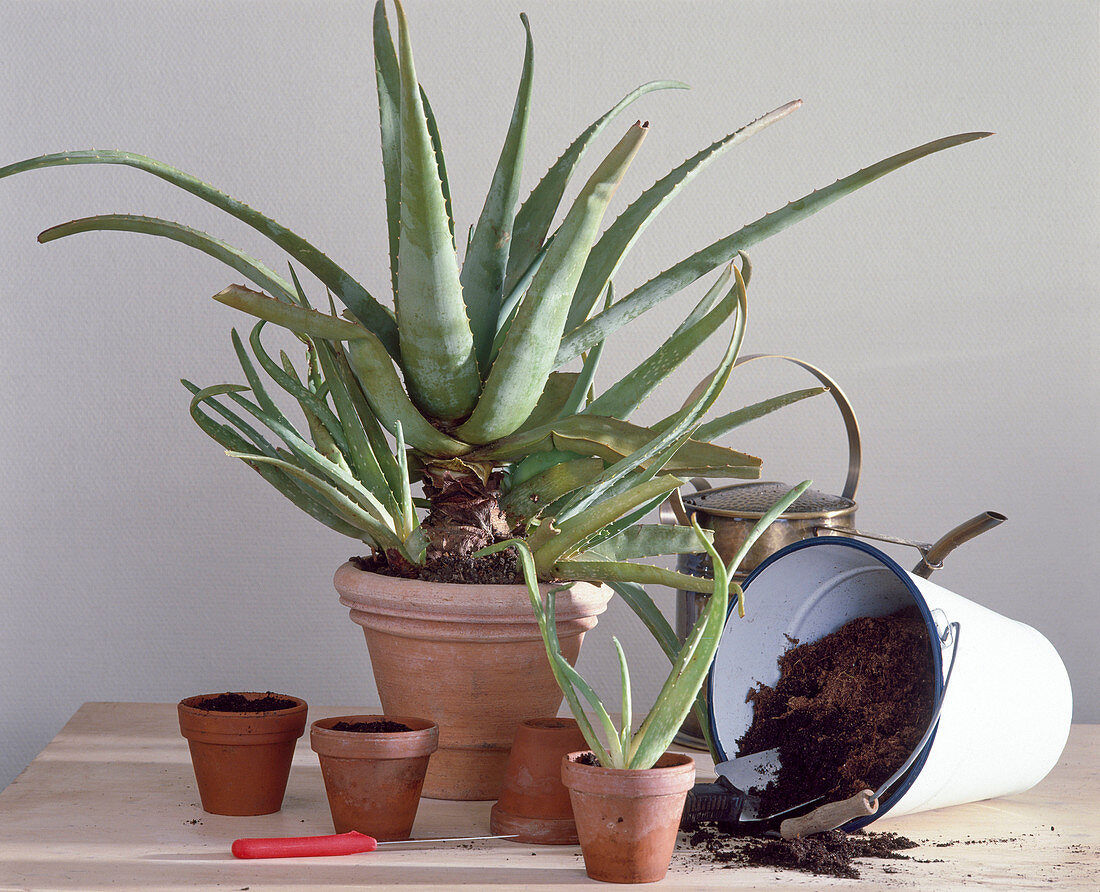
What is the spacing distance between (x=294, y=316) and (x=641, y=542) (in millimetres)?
316

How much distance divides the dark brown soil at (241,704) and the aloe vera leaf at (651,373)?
318 mm

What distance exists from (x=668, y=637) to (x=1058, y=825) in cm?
32

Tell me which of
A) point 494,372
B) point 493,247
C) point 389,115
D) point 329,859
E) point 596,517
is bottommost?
point 329,859

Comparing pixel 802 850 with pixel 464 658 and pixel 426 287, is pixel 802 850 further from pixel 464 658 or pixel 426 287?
pixel 426 287

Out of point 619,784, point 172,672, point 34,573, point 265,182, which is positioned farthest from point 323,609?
point 619,784

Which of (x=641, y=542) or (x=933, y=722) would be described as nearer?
(x=933, y=722)

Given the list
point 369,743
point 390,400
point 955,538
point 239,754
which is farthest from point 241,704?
point 955,538

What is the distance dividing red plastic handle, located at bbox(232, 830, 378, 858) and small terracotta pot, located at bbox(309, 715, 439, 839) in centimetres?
2

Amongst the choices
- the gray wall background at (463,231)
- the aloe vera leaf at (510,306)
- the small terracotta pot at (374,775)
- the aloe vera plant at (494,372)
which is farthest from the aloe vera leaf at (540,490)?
the gray wall background at (463,231)

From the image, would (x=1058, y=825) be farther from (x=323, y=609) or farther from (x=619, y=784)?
(x=323, y=609)

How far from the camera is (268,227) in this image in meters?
0.76

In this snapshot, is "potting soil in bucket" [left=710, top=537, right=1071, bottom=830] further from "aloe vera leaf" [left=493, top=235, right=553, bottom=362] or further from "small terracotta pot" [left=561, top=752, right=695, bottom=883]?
"aloe vera leaf" [left=493, top=235, right=553, bottom=362]

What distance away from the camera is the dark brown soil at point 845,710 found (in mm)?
697

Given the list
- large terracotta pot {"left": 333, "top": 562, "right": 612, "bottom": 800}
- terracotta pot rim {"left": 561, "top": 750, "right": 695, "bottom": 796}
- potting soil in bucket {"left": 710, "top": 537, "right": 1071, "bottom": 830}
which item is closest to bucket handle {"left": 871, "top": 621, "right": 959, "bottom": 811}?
potting soil in bucket {"left": 710, "top": 537, "right": 1071, "bottom": 830}
